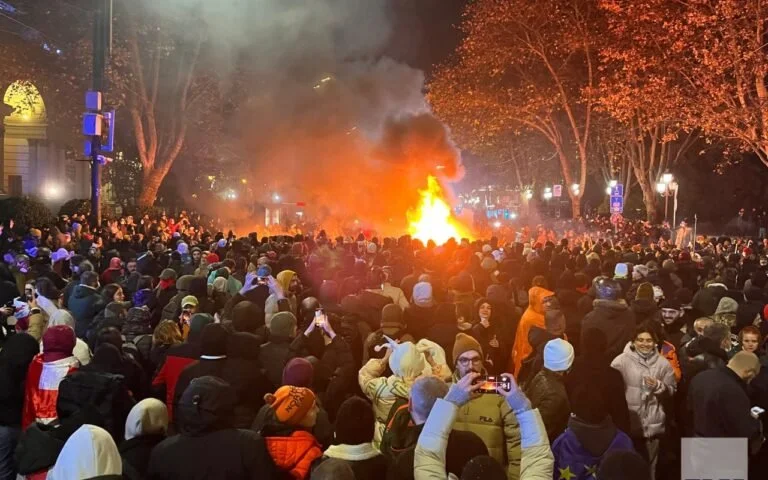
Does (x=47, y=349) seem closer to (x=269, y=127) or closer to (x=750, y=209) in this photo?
(x=269, y=127)

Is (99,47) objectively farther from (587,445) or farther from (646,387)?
(587,445)

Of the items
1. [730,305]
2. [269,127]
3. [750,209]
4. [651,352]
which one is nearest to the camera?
[651,352]

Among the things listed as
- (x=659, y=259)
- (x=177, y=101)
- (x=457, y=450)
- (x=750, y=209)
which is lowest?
(x=457, y=450)

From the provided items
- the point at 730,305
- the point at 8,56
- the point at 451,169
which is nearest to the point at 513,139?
the point at 451,169

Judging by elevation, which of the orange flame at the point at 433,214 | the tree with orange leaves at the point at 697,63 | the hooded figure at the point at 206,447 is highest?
the tree with orange leaves at the point at 697,63

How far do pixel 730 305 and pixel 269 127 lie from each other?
27200 millimetres

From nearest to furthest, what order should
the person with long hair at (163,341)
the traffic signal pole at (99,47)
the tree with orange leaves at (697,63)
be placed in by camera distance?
the person with long hair at (163,341) < the traffic signal pole at (99,47) < the tree with orange leaves at (697,63)

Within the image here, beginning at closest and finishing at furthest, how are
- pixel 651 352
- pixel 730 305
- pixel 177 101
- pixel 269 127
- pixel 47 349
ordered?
pixel 47 349
pixel 651 352
pixel 730 305
pixel 177 101
pixel 269 127

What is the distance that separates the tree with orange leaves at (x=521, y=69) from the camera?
82.5ft

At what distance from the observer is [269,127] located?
32.1 meters

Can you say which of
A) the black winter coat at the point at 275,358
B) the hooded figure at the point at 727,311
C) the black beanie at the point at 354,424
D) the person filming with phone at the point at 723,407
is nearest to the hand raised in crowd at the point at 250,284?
the black winter coat at the point at 275,358

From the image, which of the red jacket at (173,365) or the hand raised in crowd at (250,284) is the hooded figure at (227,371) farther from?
the hand raised in crowd at (250,284)

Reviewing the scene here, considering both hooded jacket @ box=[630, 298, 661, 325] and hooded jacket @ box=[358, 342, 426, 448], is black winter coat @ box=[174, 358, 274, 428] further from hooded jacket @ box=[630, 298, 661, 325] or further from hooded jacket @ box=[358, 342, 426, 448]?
hooded jacket @ box=[630, 298, 661, 325]

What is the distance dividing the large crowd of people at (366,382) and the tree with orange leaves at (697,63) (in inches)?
450
